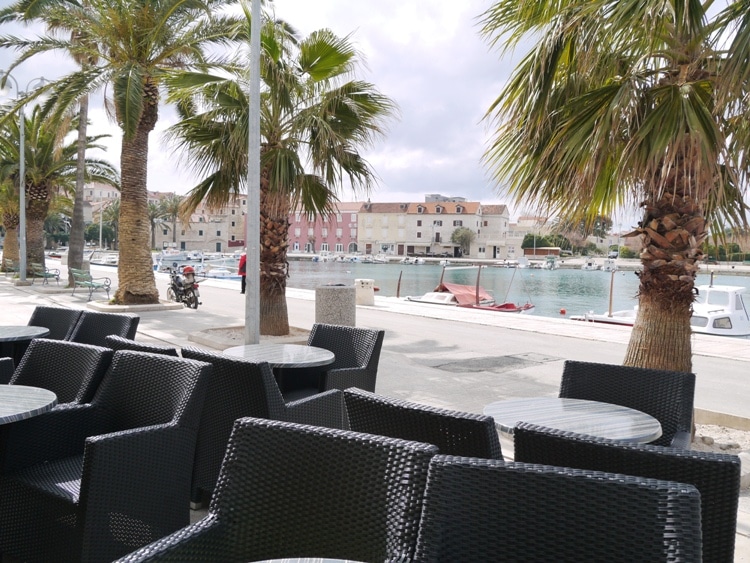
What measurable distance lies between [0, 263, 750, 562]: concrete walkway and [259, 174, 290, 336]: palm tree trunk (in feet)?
3.65

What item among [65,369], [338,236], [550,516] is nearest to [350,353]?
[65,369]

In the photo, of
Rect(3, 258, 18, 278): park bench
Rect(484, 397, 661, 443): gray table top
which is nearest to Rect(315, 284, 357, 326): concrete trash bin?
Rect(484, 397, 661, 443): gray table top

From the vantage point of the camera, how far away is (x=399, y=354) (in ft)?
32.0

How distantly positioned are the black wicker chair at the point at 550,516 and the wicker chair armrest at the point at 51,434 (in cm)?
227

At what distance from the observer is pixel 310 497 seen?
206 cm

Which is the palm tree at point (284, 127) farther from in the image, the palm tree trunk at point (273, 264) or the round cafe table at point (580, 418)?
the round cafe table at point (580, 418)

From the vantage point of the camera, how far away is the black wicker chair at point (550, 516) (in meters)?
1.61

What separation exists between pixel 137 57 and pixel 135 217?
11.7 ft

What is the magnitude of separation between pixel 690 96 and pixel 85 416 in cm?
431

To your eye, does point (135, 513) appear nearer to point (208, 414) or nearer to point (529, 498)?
point (208, 414)

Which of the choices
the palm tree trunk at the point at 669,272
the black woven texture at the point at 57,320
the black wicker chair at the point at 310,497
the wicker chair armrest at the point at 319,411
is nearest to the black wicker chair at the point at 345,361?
the wicker chair armrest at the point at 319,411

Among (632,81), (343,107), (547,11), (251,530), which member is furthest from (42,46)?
(251,530)

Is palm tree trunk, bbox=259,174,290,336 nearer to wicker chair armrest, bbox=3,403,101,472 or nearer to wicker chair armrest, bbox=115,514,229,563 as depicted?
wicker chair armrest, bbox=3,403,101,472

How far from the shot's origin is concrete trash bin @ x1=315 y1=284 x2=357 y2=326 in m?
11.0
